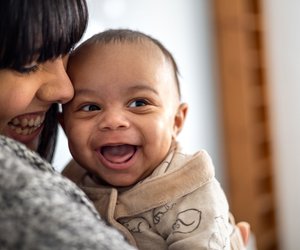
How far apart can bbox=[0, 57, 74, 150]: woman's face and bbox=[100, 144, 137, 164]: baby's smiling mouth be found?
149 millimetres

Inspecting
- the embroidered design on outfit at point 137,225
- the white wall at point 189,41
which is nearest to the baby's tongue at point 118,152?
the embroidered design on outfit at point 137,225

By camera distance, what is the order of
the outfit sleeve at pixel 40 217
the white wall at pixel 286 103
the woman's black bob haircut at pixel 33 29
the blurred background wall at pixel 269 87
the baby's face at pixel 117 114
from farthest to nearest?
the white wall at pixel 286 103
the blurred background wall at pixel 269 87
the baby's face at pixel 117 114
the woman's black bob haircut at pixel 33 29
the outfit sleeve at pixel 40 217

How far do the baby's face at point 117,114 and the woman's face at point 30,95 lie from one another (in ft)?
0.24

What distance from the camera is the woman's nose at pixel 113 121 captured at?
101 centimetres

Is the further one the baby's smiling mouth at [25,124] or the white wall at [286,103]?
the white wall at [286,103]

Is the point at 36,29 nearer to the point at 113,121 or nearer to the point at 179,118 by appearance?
the point at 113,121

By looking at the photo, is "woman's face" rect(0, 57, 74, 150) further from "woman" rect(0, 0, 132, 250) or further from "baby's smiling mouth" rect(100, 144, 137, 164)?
"baby's smiling mouth" rect(100, 144, 137, 164)

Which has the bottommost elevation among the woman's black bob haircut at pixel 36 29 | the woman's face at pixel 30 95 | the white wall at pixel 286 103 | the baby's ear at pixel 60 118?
the white wall at pixel 286 103

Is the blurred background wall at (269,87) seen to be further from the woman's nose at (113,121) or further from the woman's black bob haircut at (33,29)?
the woman's black bob haircut at (33,29)

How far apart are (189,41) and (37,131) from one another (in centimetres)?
225

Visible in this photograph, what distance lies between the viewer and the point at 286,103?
363 centimetres

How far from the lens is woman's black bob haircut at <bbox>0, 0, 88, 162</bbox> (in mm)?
792

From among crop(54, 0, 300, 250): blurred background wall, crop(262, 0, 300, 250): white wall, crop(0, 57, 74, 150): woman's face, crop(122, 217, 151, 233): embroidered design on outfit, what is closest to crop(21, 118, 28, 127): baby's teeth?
crop(0, 57, 74, 150): woman's face

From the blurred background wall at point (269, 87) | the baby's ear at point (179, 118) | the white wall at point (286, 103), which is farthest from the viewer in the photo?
the white wall at point (286, 103)
